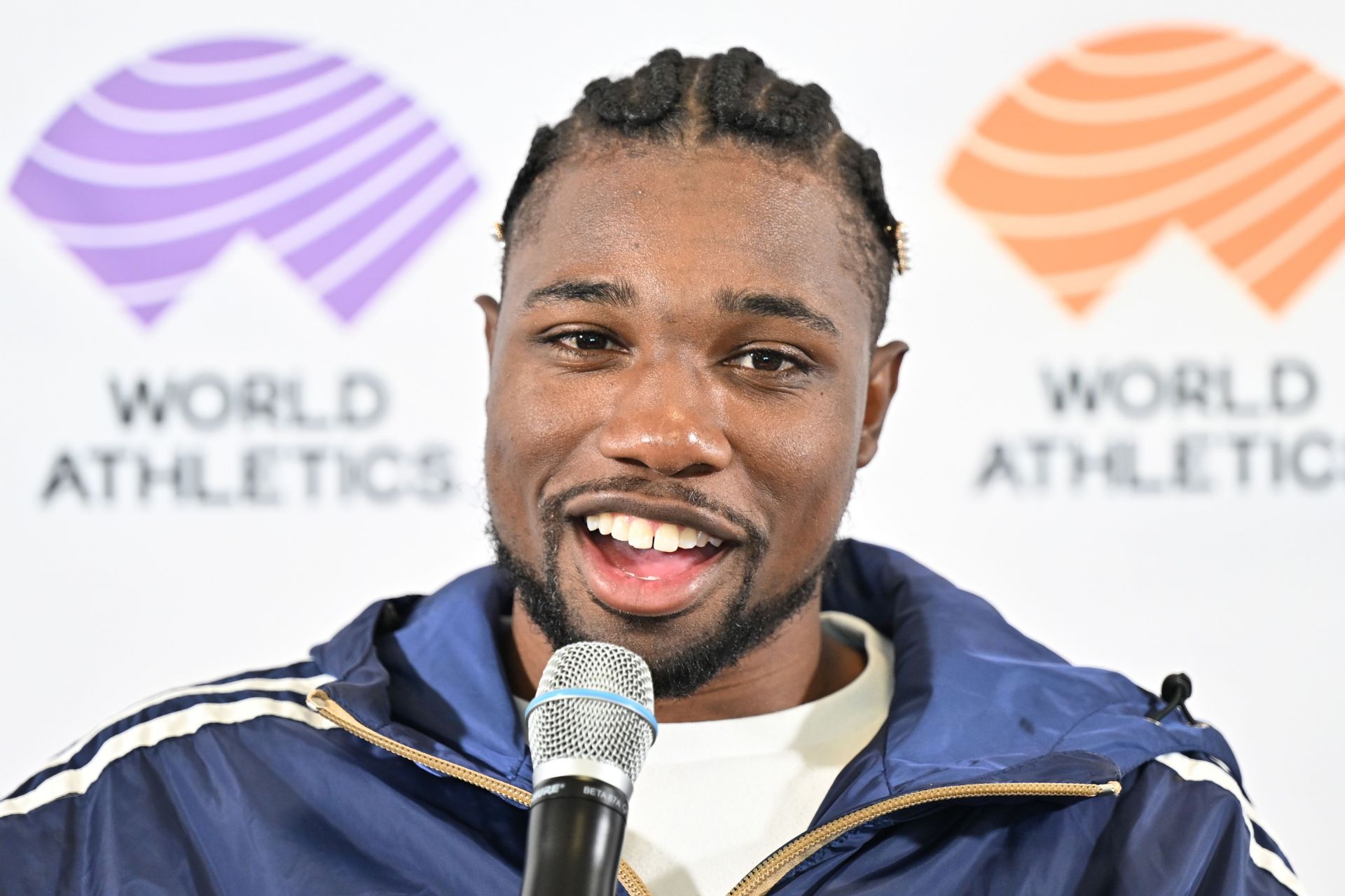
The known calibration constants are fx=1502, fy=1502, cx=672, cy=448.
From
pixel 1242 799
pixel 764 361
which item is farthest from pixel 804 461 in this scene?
pixel 1242 799

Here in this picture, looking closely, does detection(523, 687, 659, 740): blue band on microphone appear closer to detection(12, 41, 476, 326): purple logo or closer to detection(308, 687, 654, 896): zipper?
detection(308, 687, 654, 896): zipper

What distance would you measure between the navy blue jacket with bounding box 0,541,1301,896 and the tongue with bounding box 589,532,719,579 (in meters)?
0.19

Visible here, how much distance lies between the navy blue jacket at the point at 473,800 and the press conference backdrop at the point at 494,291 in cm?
84

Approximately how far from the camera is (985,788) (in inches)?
54.7

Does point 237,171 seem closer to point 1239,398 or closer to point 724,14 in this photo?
point 724,14

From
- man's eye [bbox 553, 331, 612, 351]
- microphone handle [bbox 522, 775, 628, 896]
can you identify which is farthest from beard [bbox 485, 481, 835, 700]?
microphone handle [bbox 522, 775, 628, 896]

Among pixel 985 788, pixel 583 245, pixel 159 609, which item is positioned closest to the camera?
pixel 985 788

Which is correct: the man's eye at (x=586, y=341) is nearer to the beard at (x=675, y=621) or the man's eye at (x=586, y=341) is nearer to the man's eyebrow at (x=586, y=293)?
the man's eyebrow at (x=586, y=293)

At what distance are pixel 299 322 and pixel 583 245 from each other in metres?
1.00

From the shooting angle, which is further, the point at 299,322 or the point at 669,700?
the point at 299,322

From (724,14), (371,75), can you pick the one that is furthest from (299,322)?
(724,14)

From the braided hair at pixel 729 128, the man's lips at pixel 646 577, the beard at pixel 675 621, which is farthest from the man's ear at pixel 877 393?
the man's lips at pixel 646 577

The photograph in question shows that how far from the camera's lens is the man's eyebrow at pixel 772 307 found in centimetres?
143

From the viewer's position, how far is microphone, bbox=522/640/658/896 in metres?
→ 0.81
